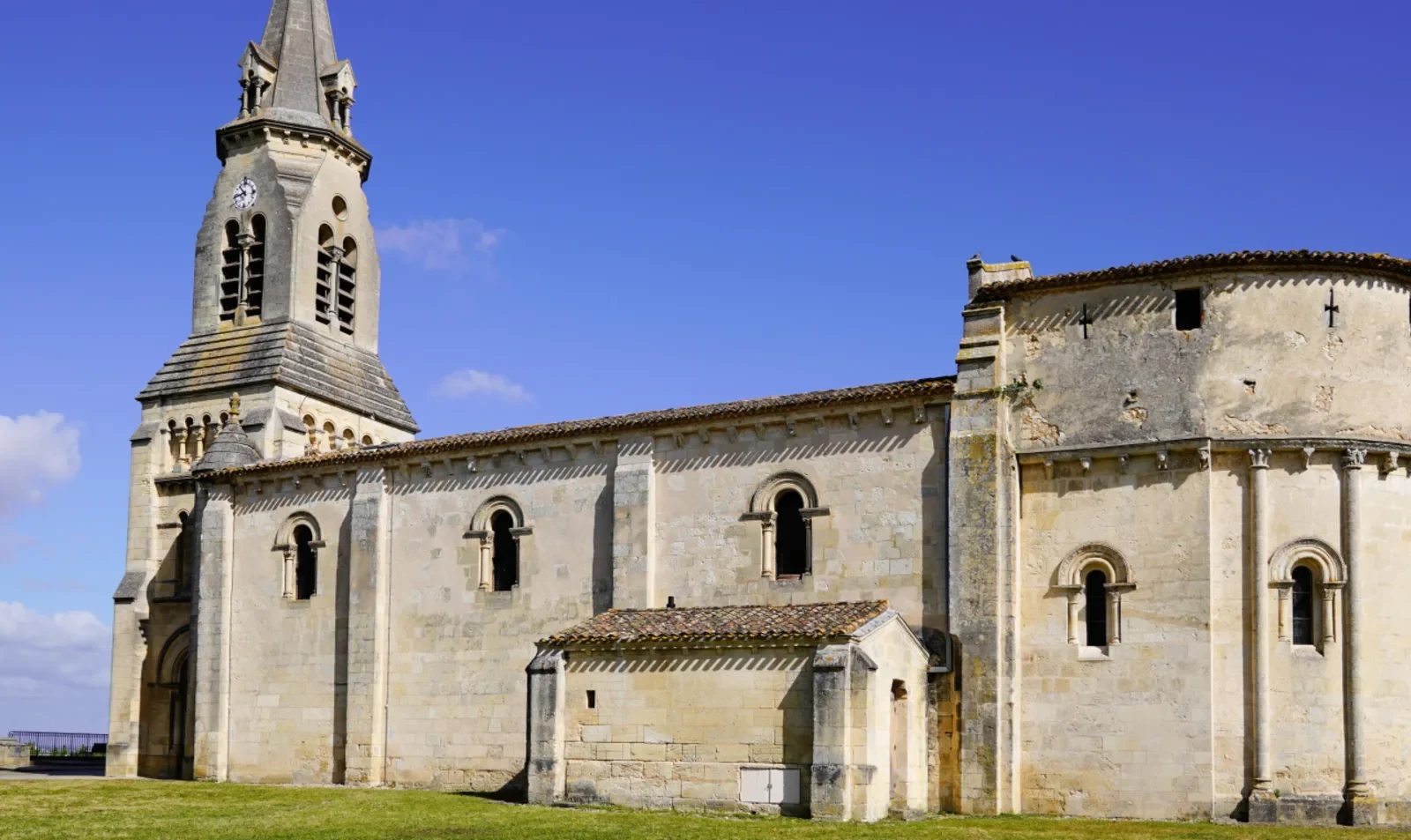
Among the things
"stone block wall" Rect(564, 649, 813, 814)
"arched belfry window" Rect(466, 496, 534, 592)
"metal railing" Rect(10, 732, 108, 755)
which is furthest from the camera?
"metal railing" Rect(10, 732, 108, 755)

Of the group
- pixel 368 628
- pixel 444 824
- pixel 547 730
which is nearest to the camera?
pixel 444 824

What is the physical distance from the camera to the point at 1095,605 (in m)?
25.6

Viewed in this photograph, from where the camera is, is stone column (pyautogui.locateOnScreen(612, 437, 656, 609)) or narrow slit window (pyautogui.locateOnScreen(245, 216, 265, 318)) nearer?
stone column (pyautogui.locateOnScreen(612, 437, 656, 609))

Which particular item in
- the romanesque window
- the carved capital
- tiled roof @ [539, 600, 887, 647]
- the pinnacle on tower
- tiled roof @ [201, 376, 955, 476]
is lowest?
tiled roof @ [539, 600, 887, 647]

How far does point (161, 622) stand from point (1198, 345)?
2582 centimetres

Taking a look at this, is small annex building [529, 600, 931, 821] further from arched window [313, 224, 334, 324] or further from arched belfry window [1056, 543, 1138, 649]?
arched window [313, 224, 334, 324]

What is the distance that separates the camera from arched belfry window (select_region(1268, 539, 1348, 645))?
24281 millimetres

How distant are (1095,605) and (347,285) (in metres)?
25.3

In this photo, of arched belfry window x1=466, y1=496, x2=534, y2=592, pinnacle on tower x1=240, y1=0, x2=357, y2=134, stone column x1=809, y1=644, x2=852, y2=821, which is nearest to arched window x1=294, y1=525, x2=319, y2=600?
arched belfry window x1=466, y1=496, x2=534, y2=592

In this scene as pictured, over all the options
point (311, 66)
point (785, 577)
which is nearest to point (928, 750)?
point (785, 577)

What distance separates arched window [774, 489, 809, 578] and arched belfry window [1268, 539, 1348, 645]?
8.06 meters

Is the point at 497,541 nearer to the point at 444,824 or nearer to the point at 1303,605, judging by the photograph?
the point at 444,824

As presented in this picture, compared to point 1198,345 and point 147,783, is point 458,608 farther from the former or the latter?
point 1198,345

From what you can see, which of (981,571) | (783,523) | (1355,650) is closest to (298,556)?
(783,523)
